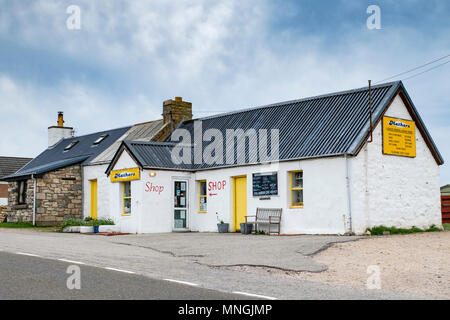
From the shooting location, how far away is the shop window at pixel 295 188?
2177 cm

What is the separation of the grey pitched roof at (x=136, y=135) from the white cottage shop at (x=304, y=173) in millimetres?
4348

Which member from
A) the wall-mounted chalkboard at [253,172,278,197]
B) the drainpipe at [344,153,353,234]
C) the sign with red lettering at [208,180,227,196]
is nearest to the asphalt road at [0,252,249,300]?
the drainpipe at [344,153,353,234]

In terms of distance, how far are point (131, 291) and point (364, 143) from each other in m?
13.7

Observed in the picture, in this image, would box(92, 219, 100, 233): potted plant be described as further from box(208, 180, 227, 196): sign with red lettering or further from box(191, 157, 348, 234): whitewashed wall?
box(191, 157, 348, 234): whitewashed wall

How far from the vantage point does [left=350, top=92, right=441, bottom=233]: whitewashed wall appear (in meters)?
20.1

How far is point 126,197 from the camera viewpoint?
2550 centimetres

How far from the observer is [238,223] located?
2406cm

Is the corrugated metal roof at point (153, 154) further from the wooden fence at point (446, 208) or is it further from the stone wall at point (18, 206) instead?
the wooden fence at point (446, 208)

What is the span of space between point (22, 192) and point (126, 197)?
11240 mm

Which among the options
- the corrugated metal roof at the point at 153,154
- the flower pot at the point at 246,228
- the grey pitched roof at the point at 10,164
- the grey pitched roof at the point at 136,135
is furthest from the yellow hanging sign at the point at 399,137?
the grey pitched roof at the point at 10,164

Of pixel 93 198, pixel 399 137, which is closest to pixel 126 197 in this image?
pixel 93 198

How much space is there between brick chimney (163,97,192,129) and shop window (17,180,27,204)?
31.0 feet

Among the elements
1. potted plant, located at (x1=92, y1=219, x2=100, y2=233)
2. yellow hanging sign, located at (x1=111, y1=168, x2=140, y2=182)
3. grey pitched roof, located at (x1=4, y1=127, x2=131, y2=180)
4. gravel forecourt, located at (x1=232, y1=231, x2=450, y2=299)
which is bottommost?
gravel forecourt, located at (x1=232, y1=231, x2=450, y2=299)

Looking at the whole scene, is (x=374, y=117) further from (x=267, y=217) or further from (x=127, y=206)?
(x=127, y=206)
